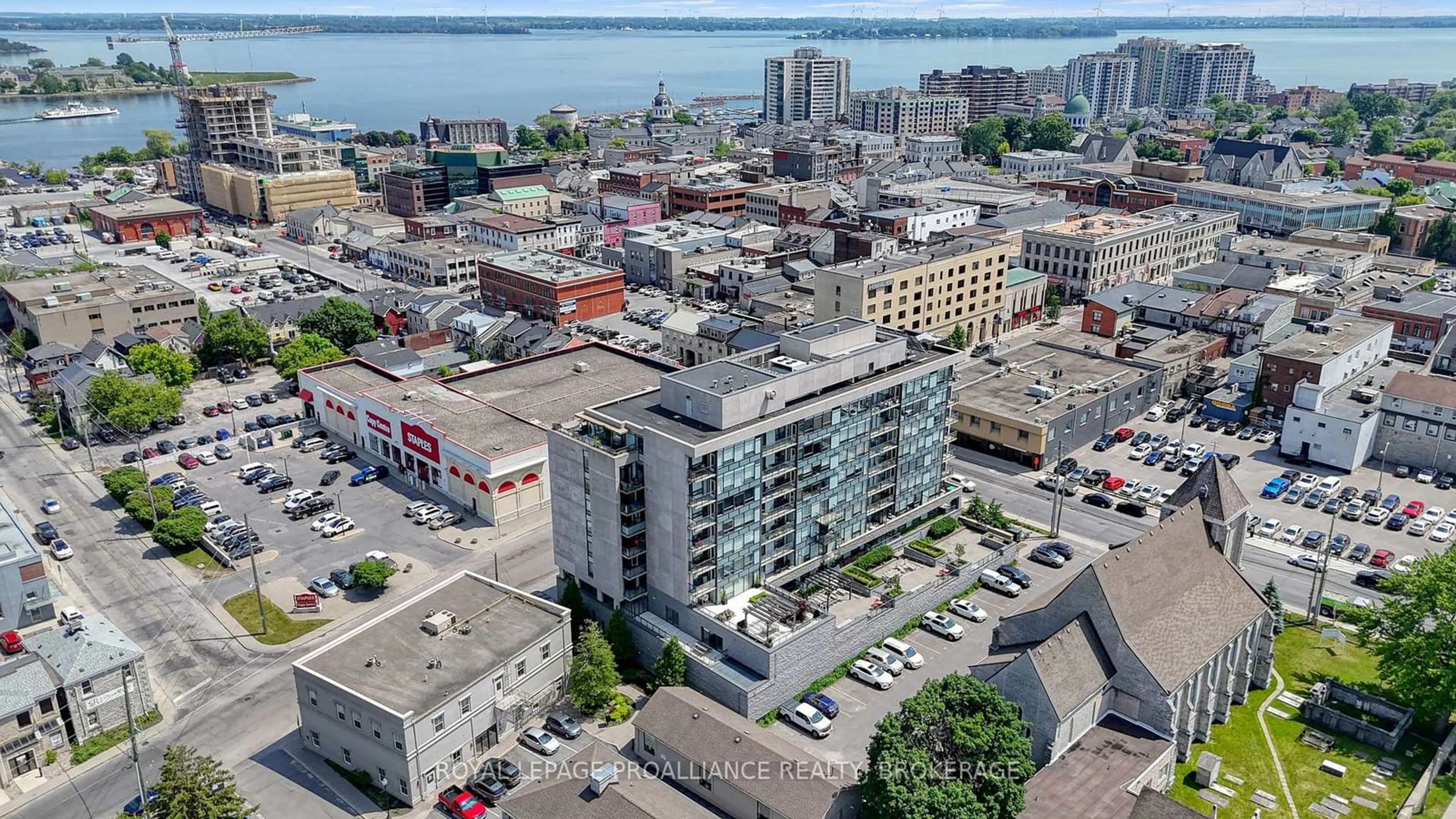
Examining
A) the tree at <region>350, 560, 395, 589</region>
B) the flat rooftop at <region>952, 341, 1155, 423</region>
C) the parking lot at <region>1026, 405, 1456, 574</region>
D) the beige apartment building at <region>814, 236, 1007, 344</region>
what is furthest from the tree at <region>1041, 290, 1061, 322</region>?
the tree at <region>350, 560, 395, 589</region>

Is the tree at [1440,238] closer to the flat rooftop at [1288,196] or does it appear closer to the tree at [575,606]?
the flat rooftop at [1288,196]

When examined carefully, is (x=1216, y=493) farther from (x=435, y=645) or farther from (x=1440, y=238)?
(x=1440, y=238)

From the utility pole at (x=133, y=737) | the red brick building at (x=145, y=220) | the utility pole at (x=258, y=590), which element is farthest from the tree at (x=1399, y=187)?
the red brick building at (x=145, y=220)

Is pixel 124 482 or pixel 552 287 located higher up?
pixel 552 287

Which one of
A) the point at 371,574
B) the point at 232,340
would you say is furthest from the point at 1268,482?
the point at 232,340

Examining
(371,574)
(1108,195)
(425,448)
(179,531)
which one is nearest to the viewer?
(371,574)

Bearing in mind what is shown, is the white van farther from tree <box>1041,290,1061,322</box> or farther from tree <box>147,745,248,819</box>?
tree <box>1041,290,1061,322</box>

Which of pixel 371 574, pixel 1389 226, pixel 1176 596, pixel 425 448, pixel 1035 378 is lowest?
pixel 371 574
